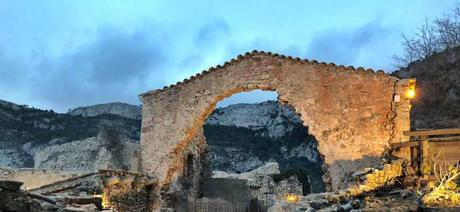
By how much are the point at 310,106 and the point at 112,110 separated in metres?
37.7

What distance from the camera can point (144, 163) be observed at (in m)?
17.4

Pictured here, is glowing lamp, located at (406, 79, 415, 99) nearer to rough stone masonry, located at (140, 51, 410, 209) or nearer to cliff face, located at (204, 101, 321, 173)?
rough stone masonry, located at (140, 51, 410, 209)

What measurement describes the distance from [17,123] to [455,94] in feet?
111

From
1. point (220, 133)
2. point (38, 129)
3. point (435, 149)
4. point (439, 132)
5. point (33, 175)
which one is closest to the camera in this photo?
point (439, 132)

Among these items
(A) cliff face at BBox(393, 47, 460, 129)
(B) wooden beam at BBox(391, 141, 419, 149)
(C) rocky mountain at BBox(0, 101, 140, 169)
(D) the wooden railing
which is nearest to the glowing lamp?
(B) wooden beam at BBox(391, 141, 419, 149)

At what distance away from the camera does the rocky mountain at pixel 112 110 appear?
4950 centimetres

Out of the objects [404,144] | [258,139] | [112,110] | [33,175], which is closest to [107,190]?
[33,175]

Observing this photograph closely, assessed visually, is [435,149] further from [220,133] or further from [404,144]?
[220,133]

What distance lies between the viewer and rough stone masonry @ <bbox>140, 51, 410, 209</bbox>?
14.3 metres

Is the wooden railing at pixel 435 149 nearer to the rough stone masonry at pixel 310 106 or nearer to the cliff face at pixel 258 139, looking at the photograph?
the rough stone masonry at pixel 310 106

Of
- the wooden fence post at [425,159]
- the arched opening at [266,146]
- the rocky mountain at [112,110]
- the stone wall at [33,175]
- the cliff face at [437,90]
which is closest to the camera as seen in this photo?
the wooden fence post at [425,159]

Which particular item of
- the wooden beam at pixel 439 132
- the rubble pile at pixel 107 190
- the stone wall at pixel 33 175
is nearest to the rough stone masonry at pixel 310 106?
the rubble pile at pixel 107 190

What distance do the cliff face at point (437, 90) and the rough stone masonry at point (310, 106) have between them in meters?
8.49

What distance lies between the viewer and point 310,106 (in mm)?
15102
